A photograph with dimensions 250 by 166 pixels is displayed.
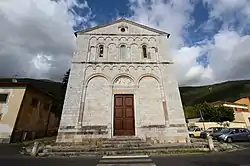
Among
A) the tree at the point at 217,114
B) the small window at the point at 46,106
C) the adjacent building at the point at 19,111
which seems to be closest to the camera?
the adjacent building at the point at 19,111

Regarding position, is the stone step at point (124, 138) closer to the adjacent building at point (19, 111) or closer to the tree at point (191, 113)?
the adjacent building at point (19, 111)

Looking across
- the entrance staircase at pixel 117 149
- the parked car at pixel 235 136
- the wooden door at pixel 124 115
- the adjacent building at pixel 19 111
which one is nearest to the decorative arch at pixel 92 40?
the wooden door at pixel 124 115

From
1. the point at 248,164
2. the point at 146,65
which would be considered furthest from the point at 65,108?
the point at 248,164

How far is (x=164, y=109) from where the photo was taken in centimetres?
1436

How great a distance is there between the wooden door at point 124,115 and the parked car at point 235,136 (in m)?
12.9

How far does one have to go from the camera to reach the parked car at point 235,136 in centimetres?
2069

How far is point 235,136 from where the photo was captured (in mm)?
21000

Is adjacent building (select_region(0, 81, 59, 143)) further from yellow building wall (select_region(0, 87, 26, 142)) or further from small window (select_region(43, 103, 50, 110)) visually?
small window (select_region(43, 103, 50, 110))

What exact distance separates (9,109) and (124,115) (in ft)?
37.6

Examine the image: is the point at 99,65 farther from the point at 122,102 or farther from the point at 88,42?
the point at 122,102

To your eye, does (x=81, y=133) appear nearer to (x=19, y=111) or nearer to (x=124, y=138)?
(x=124, y=138)

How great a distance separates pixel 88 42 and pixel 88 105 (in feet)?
19.4

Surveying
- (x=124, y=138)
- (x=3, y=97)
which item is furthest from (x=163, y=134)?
(x=3, y=97)

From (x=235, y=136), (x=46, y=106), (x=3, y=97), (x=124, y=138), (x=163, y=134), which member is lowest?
(x=124, y=138)
